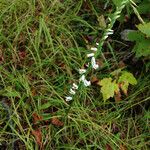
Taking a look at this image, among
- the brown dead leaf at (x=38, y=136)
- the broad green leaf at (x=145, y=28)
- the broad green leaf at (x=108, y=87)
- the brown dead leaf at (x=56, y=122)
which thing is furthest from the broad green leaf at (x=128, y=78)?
the brown dead leaf at (x=38, y=136)

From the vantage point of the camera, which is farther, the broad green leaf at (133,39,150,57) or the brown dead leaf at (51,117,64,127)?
the broad green leaf at (133,39,150,57)

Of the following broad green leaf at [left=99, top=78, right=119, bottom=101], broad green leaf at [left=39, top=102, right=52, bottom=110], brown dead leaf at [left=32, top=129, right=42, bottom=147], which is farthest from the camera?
broad green leaf at [left=99, top=78, right=119, bottom=101]

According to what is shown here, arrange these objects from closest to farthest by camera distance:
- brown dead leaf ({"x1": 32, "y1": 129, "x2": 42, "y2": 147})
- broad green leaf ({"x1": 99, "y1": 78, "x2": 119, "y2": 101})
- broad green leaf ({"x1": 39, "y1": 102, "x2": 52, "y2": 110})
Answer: brown dead leaf ({"x1": 32, "y1": 129, "x2": 42, "y2": 147}) < broad green leaf ({"x1": 39, "y1": 102, "x2": 52, "y2": 110}) < broad green leaf ({"x1": 99, "y1": 78, "x2": 119, "y2": 101})

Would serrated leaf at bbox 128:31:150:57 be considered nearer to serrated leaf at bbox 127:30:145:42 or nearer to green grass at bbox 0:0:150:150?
serrated leaf at bbox 127:30:145:42

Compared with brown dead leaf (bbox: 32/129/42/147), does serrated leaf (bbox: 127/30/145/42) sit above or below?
above

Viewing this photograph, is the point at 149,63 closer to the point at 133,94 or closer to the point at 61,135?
the point at 133,94

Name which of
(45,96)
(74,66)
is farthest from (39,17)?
(45,96)

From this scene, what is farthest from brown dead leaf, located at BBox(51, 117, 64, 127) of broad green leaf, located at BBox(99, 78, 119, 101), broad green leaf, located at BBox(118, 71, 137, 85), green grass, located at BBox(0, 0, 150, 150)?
broad green leaf, located at BBox(118, 71, 137, 85)

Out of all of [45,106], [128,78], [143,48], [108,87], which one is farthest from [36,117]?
[143,48]
